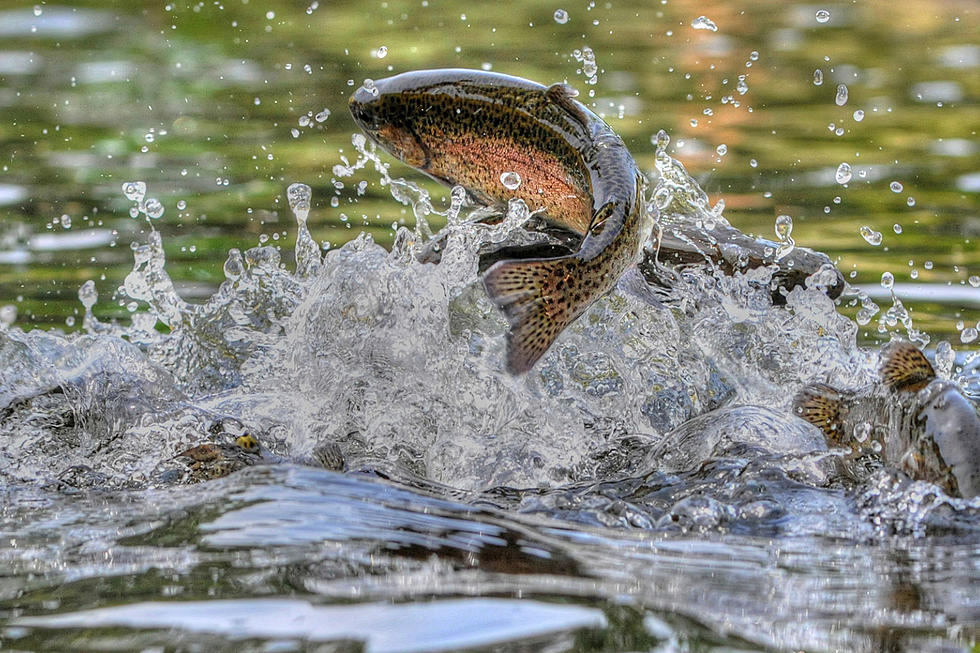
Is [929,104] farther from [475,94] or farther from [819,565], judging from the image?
[819,565]

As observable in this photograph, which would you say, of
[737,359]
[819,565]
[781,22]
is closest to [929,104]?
[781,22]

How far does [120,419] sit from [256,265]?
1323mm

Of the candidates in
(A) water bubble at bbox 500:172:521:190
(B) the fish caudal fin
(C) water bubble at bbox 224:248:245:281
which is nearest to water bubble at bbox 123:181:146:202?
(C) water bubble at bbox 224:248:245:281

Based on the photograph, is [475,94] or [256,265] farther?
[256,265]

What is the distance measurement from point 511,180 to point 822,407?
1467 millimetres

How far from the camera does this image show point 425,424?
4613 millimetres

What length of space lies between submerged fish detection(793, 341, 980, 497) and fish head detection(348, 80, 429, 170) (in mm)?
1836

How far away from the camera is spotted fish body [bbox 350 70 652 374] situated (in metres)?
4.07

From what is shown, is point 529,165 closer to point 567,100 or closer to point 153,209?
point 567,100

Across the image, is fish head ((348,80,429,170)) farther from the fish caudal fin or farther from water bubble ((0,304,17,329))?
water bubble ((0,304,17,329))

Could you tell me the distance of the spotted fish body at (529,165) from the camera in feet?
13.4

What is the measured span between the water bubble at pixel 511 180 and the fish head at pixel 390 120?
39 cm

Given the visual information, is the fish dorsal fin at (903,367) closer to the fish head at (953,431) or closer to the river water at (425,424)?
the fish head at (953,431)

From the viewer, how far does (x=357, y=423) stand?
460cm
